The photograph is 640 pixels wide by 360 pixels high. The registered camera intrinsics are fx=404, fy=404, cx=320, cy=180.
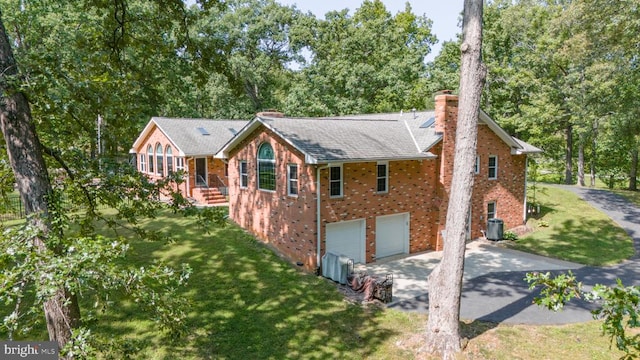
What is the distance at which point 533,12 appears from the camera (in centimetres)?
3234

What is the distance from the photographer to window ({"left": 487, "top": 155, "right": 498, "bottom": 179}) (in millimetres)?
21297

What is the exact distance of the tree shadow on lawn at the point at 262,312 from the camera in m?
9.79

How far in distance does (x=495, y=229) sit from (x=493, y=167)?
333cm

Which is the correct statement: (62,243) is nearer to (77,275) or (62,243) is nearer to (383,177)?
(77,275)

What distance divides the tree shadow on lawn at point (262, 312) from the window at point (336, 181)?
129 inches

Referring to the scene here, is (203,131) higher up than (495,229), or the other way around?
(203,131)

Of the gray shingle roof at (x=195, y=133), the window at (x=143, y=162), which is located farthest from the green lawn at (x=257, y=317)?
the window at (x=143, y=162)

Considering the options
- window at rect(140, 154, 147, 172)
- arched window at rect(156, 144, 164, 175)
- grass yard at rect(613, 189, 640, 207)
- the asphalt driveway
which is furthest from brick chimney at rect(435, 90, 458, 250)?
window at rect(140, 154, 147, 172)

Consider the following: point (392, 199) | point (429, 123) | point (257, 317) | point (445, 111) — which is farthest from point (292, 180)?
point (429, 123)

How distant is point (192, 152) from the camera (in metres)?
25.8

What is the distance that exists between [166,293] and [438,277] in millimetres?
6977

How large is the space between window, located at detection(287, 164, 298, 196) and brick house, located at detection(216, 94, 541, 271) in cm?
4

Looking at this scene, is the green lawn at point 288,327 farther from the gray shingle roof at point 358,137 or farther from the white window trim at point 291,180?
the gray shingle roof at point 358,137

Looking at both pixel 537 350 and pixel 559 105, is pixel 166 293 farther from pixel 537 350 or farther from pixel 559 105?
pixel 559 105
